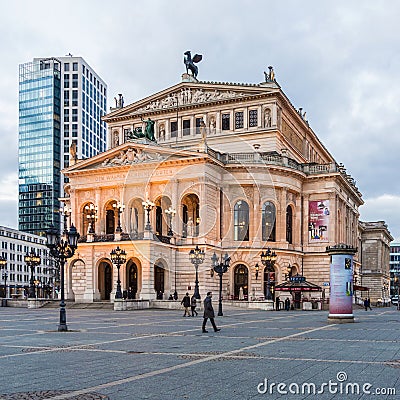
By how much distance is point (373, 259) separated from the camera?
117 meters

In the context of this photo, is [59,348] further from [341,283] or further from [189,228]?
[189,228]

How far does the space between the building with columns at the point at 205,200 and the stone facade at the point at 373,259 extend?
38.1 meters

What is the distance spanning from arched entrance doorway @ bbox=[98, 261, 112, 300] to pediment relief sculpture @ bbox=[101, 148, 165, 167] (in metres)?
11.4

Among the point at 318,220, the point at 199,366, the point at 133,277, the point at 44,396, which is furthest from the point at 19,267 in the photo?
the point at 44,396

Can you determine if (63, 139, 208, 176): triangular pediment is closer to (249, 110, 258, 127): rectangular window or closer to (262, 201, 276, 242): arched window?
(262, 201, 276, 242): arched window

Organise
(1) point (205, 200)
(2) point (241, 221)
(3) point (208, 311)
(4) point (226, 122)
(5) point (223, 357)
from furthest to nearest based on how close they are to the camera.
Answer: (4) point (226, 122) < (2) point (241, 221) < (1) point (205, 200) < (3) point (208, 311) < (5) point (223, 357)

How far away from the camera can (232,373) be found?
1338 centimetres

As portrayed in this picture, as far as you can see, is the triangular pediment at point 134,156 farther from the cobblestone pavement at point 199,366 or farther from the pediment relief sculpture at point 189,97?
the cobblestone pavement at point 199,366

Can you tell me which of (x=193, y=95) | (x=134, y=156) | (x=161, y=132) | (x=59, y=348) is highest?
(x=193, y=95)

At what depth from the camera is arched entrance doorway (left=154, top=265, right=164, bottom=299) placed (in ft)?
205

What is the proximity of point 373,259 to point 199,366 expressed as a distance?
356ft

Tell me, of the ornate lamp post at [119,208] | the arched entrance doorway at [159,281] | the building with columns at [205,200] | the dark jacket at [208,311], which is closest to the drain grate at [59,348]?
the dark jacket at [208,311]

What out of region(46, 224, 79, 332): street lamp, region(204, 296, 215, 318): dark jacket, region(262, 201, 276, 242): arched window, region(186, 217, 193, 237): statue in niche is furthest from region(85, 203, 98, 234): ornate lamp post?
region(204, 296, 215, 318): dark jacket

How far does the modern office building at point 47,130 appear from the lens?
160 m
